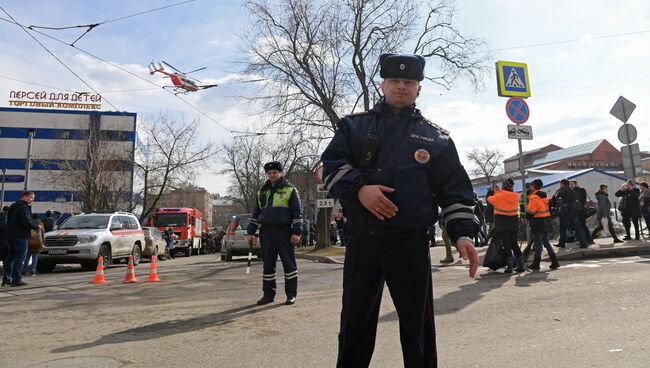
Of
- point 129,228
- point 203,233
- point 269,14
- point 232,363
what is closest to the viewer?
point 232,363

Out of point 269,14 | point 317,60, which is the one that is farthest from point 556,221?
point 269,14

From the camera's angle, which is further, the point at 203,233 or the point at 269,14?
the point at 203,233

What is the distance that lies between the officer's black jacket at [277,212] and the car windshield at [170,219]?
78.9ft

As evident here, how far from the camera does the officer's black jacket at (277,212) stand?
6.48 meters

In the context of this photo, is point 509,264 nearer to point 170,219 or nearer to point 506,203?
point 506,203

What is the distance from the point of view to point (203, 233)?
38188mm

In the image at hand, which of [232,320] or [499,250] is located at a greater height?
[499,250]

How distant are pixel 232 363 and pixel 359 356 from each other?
1.69m

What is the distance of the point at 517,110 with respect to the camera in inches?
454

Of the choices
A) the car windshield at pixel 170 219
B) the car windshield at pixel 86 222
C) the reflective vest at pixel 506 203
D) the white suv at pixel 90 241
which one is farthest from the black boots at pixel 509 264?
the car windshield at pixel 170 219

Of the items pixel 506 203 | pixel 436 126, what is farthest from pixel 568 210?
pixel 436 126

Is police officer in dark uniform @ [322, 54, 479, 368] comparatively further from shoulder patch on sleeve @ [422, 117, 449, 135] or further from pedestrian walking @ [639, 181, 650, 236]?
pedestrian walking @ [639, 181, 650, 236]

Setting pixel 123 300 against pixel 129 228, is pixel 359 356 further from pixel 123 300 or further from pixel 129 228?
pixel 129 228

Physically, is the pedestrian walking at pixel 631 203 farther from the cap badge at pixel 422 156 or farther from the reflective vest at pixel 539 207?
the cap badge at pixel 422 156
